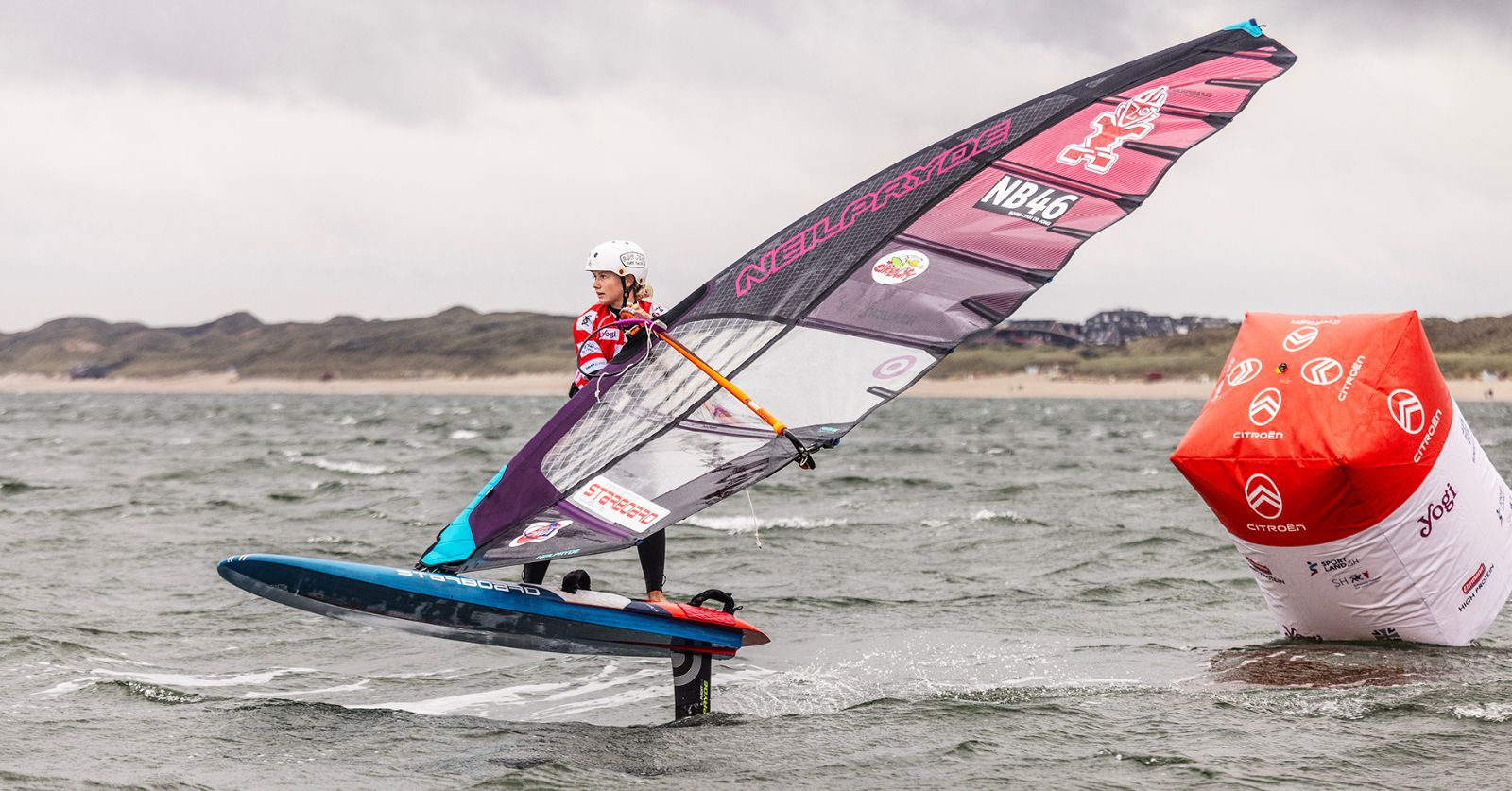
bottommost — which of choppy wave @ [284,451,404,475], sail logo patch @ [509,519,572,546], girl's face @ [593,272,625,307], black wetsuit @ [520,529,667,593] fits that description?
choppy wave @ [284,451,404,475]

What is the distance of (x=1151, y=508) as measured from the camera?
602 inches

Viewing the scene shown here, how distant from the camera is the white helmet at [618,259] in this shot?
6.02 meters

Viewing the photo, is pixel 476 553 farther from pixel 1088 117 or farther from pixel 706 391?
pixel 1088 117

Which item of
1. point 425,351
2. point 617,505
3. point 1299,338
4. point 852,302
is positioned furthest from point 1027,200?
point 425,351

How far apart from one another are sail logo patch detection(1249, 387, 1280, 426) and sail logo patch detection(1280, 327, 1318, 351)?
0.86 feet

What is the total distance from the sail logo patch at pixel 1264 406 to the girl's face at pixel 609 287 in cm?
302

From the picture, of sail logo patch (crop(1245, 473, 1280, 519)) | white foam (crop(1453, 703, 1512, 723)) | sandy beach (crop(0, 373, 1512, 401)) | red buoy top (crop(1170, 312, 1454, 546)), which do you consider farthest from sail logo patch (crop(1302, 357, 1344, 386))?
sandy beach (crop(0, 373, 1512, 401))

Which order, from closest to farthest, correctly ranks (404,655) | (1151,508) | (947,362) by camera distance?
(404,655), (1151,508), (947,362)

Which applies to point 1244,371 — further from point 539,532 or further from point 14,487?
point 14,487

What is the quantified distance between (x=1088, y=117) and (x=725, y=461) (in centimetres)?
229

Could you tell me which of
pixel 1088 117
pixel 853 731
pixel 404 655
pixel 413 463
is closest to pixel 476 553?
pixel 853 731

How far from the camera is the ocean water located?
5070 millimetres

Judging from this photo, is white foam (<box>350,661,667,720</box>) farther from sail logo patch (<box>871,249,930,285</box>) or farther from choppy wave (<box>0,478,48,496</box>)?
choppy wave (<box>0,478,48,496</box>)

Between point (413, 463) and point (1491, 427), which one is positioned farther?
point (1491, 427)
